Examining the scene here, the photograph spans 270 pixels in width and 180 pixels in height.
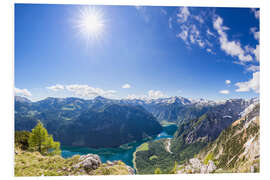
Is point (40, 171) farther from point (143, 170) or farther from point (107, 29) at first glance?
point (143, 170)

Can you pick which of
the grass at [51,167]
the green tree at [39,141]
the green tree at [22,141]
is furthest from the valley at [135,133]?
the grass at [51,167]

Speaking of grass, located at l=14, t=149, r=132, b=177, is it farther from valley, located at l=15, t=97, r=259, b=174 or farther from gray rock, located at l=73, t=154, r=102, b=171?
valley, located at l=15, t=97, r=259, b=174

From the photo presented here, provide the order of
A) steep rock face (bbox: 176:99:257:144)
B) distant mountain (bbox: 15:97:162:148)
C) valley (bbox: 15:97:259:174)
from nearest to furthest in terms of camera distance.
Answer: valley (bbox: 15:97:259:174)
steep rock face (bbox: 176:99:257:144)
distant mountain (bbox: 15:97:162:148)

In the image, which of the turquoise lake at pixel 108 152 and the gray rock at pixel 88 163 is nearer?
the gray rock at pixel 88 163

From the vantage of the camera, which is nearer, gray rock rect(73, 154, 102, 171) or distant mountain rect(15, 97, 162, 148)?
gray rock rect(73, 154, 102, 171)

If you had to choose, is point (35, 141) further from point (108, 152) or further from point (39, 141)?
point (108, 152)

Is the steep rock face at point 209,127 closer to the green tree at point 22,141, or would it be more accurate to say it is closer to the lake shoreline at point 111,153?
the lake shoreline at point 111,153

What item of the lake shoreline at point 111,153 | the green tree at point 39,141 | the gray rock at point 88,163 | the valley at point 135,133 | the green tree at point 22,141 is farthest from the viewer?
the lake shoreline at point 111,153

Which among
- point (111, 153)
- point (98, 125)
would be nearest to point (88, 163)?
point (111, 153)

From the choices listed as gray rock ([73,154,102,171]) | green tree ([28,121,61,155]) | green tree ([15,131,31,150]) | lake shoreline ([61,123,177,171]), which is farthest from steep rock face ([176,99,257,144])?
green tree ([15,131,31,150])

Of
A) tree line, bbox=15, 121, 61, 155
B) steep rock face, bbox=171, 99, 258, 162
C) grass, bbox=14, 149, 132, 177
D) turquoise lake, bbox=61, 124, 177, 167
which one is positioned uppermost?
tree line, bbox=15, 121, 61, 155

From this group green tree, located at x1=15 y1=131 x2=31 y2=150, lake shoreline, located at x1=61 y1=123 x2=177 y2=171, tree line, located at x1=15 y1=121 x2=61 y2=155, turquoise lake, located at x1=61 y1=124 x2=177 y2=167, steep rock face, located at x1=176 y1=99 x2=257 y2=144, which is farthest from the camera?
steep rock face, located at x1=176 y1=99 x2=257 y2=144
